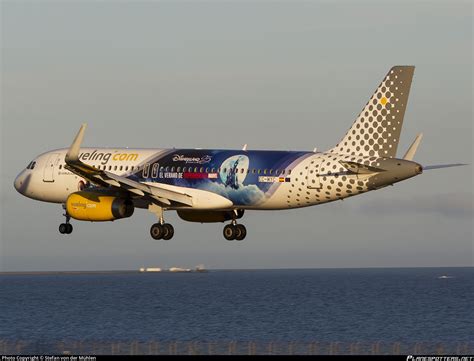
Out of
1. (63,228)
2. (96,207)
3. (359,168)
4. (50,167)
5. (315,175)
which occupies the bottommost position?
(63,228)

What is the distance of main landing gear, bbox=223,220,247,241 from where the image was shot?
88.7 metres

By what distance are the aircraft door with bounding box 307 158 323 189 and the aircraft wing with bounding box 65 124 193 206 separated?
29.0 feet

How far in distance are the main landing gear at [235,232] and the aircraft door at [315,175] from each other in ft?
27.3

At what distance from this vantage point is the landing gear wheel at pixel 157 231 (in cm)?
8644

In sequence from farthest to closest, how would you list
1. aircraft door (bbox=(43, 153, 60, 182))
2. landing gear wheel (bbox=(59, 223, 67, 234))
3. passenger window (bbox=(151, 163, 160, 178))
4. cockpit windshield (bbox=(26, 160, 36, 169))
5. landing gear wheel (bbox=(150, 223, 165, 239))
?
1. cockpit windshield (bbox=(26, 160, 36, 169))
2. aircraft door (bbox=(43, 153, 60, 182))
3. landing gear wheel (bbox=(59, 223, 67, 234))
4. passenger window (bbox=(151, 163, 160, 178))
5. landing gear wheel (bbox=(150, 223, 165, 239))

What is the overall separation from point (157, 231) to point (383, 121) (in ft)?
57.6

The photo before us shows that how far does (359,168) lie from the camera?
264ft

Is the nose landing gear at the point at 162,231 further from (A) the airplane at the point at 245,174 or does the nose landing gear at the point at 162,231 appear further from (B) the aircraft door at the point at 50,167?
(B) the aircraft door at the point at 50,167

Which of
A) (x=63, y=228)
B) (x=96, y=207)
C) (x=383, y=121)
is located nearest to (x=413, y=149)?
(x=383, y=121)

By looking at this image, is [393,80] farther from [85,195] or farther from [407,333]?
[407,333]

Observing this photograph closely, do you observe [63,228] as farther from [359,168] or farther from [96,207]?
[359,168]

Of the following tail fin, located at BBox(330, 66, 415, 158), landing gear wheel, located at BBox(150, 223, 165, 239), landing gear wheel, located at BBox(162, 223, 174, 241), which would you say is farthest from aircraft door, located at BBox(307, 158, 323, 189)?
landing gear wheel, located at BBox(150, 223, 165, 239)

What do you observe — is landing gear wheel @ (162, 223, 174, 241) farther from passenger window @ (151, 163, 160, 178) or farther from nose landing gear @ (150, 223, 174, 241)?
passenger window @ (151, 163, 160, 178)

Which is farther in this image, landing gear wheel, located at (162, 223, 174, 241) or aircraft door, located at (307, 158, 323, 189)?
landing gear wheel, located at (162, 223, 174, 241)
